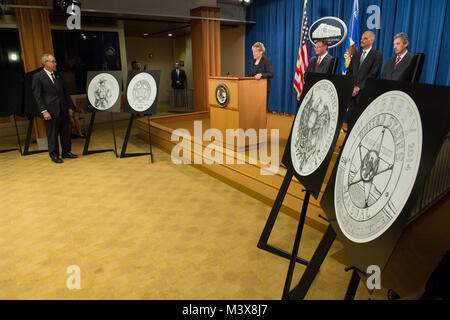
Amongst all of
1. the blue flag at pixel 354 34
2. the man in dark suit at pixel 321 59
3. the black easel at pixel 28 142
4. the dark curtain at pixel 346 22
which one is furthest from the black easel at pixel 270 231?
the black easel at pixel 28 142

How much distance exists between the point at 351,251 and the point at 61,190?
344cm

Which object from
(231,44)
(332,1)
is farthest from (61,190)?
(231,44)

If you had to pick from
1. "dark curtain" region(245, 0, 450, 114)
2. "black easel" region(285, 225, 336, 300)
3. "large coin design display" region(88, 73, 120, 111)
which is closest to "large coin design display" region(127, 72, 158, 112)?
"large coin design display" region(88, 73, 120, 111)

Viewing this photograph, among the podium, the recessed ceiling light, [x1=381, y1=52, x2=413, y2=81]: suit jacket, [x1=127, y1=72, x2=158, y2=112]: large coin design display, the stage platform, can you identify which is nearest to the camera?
the stage platform

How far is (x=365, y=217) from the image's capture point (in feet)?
3.22

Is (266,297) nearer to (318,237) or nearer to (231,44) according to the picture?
(318,237)

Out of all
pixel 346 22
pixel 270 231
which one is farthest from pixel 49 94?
pixel 346 22

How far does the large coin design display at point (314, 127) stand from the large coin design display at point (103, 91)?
3.69 metres

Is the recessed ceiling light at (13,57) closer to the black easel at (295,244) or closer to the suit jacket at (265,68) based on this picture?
the suit jacket at (265,68)

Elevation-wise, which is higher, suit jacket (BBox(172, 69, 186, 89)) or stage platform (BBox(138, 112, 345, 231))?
suit jacket (BBox(172, 69, 186, 89))

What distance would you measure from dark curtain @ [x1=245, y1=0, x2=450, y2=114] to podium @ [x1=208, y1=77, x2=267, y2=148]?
9.19 feet

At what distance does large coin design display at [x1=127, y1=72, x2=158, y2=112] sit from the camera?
4.43 m

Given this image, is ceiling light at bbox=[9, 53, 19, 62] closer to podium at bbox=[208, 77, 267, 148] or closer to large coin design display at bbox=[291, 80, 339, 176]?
podium at bbox=[208, 77, 267, 148]

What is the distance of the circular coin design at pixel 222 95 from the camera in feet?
13.3
